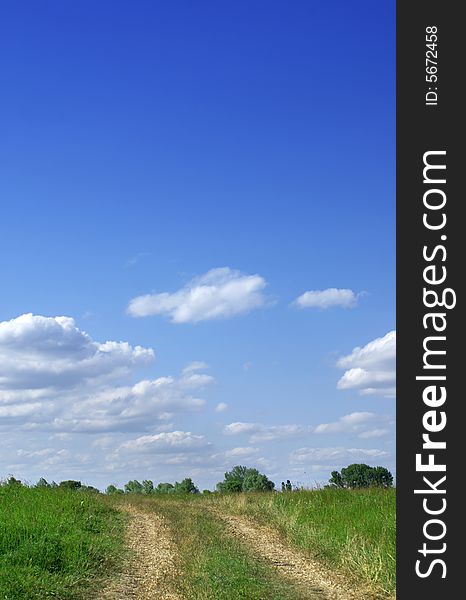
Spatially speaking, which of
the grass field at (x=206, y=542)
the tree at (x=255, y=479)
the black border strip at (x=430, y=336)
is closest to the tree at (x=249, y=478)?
the tree at (x=255, y=479)

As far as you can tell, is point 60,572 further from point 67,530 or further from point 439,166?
point 439,166

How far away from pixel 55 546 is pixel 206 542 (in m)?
3.62

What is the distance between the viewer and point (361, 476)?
33062 millimetres

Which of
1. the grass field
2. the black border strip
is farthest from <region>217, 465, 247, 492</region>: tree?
the black border strip

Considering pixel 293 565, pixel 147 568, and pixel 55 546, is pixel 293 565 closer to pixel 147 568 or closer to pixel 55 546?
pixel 147 568

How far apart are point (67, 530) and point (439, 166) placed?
12621 mm

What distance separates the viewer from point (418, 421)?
10.8 m

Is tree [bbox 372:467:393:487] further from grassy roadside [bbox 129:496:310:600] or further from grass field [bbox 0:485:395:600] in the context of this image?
grassy roadside [bbox 129:496:310:600]

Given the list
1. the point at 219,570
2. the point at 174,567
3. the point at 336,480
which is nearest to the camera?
the point at 219,570

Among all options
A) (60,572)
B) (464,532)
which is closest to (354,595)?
(464,532)

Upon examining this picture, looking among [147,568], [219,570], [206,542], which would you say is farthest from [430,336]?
[206,542]

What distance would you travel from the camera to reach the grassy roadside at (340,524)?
45.2 ft

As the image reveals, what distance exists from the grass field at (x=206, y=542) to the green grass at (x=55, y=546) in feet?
0.07

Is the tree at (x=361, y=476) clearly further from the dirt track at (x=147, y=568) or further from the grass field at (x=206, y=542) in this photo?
the dirt track at (x=147, y=568)
